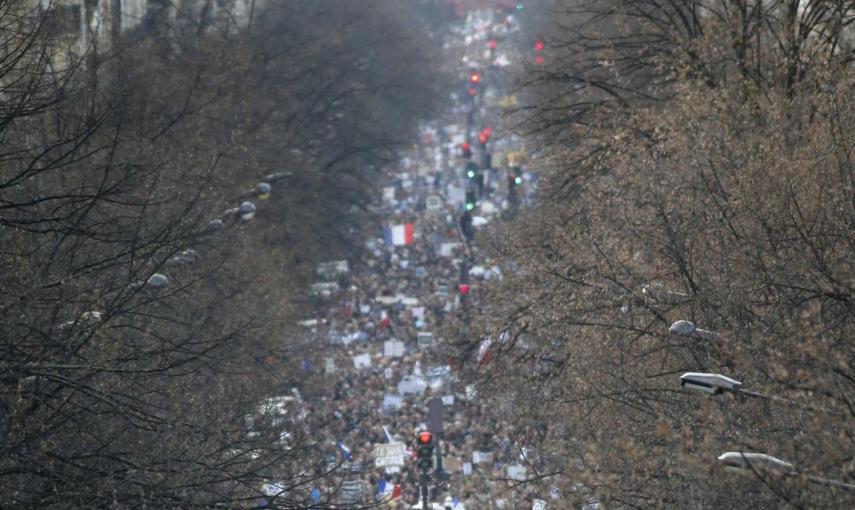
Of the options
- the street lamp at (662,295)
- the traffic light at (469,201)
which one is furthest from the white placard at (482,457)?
the traffic light at (469,201)

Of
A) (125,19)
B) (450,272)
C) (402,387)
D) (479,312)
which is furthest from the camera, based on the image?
(450,272)

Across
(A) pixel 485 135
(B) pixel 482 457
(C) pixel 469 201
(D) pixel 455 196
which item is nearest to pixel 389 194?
(D) pixel 455 196

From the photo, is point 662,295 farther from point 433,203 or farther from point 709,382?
point 433,203

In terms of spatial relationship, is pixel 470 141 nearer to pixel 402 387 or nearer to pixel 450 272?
pixel 450 272

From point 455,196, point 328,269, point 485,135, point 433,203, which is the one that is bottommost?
point 328,269

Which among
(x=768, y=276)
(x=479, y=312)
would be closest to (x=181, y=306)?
(x=479, y=312)

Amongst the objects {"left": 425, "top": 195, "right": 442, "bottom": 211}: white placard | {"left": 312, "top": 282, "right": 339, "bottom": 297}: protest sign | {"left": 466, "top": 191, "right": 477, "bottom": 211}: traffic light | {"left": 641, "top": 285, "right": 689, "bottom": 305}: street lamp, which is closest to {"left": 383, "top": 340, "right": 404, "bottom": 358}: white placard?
{"left": 312, "top": 282, "right": 339, "bottom": 297}: protest sign

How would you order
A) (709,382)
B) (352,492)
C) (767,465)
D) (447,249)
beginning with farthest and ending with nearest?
(447,249)
(352,492)
(709,382)
(767,465)

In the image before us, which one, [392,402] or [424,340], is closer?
[392,402]
